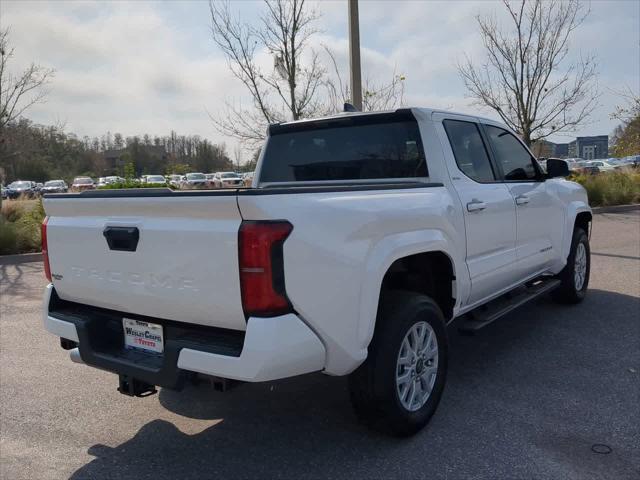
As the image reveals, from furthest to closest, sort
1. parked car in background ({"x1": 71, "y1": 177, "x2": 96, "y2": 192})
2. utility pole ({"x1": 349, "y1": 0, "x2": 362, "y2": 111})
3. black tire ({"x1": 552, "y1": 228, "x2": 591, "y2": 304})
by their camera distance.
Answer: parked car in background ({"x1": 71, "y1": 177, "x2": 96, "y2": 192})
utility pole ({"x1": 349, "y1": 0, "x2": 362, "y2": 111})
black tire ({"x1": 552, "y1": 228, "x2": 591, "y2": 304})

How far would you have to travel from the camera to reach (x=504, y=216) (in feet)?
14.5

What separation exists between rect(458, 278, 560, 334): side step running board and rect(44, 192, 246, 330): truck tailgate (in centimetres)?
203

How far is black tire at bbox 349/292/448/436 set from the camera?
3.02 m

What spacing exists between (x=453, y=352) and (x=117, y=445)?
279 cm

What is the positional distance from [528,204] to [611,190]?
46.0 feet

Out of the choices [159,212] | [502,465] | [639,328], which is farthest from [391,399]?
[639,328]

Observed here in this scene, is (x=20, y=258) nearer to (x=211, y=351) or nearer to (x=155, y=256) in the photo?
(x=155, y=256)

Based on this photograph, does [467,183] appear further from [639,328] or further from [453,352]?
[639,328]

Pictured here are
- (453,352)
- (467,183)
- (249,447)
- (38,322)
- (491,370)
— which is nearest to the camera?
(249,447)

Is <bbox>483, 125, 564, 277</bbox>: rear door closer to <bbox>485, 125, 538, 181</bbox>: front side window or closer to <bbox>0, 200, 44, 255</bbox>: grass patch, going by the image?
<bbox>485, 125, 538, 181</bbox>: front side window

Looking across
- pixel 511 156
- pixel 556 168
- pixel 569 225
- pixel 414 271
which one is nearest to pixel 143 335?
pixel 414 271

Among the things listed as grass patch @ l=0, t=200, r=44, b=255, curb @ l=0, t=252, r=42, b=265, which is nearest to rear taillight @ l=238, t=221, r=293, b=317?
curb @ l=0, t=252, r=42, b=265

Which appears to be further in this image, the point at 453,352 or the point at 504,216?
the point at 453,352

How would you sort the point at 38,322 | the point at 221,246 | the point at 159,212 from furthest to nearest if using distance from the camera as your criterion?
1. the point at 38,322
2. the point at 159,212
3. the point at 221,246
